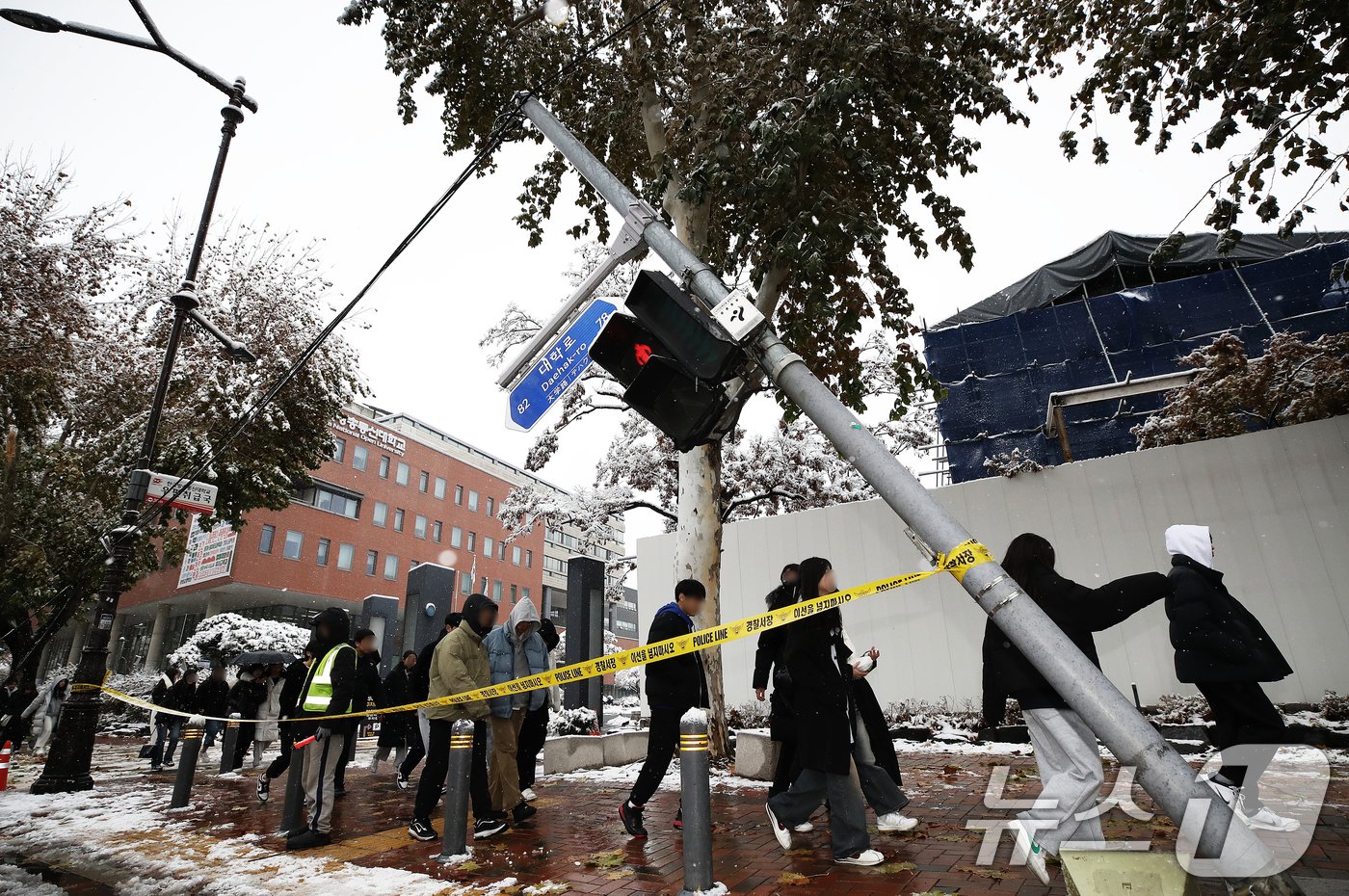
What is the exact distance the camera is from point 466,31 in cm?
909

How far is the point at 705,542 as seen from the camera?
30.7 feet

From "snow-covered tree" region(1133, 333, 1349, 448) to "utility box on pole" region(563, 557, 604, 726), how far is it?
1110 cm

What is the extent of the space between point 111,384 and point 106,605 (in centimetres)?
1006

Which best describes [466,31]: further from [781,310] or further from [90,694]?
[90,694]

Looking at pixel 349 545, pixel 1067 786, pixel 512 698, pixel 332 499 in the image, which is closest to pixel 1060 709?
pixel 1067 786

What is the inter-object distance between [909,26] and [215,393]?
15.4m

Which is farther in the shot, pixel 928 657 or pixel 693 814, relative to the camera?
pixel 928 657

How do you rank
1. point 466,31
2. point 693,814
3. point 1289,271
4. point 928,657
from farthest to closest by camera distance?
point 1289,271
point 928,657
point 466,31
point 693,814

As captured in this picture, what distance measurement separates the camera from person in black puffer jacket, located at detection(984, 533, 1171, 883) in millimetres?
3354

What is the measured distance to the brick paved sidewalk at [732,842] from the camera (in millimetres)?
3654

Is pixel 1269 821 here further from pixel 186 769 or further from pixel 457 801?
pixel 186 769

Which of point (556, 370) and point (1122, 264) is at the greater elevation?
point (1122, 264)

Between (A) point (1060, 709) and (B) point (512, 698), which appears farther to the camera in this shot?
(B) point (512, 698)

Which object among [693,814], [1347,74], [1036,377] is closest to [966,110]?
[1347,74]
